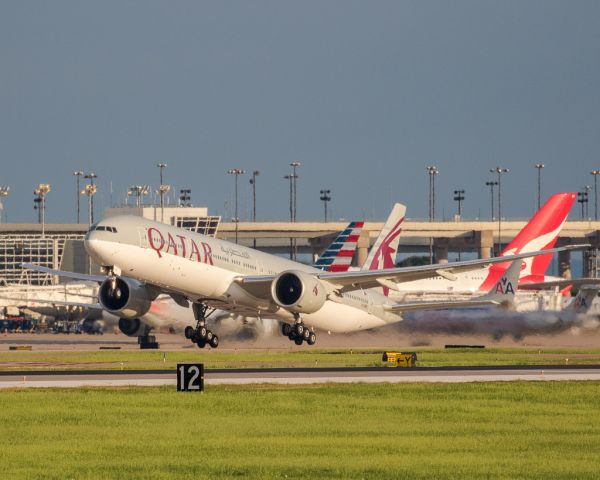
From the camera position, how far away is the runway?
44375 mm

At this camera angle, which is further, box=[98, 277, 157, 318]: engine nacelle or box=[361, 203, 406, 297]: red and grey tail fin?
box=[361, 203, 406, 297]: red and grey tail fin

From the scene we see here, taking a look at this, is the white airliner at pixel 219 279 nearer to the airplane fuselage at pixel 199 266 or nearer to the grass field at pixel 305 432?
the airplane fuselage at pixel 199 266

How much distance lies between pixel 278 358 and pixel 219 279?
5.44 metres

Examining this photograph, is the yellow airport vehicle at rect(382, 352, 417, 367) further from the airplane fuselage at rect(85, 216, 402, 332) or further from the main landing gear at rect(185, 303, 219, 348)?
the main landing gear at rect(185, 303, 219, 348)

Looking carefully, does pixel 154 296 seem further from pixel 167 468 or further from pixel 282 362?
pixel 167 468

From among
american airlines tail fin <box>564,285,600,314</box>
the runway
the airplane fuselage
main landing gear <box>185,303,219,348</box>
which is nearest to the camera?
the runway

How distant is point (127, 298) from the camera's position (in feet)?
230

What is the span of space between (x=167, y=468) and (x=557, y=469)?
289 inches

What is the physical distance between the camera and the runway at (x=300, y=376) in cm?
4438

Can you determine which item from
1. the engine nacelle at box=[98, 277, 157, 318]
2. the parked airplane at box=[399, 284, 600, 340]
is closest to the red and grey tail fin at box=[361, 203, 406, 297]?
the parked airplane at box=[399, 284, 600, 340]

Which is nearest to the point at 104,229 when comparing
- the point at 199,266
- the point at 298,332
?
the point at 199,266

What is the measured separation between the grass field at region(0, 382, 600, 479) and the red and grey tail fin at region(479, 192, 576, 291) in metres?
58.3

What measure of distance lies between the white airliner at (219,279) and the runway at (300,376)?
10.7 m

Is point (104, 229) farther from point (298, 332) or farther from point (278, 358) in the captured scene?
point (298, 332)
